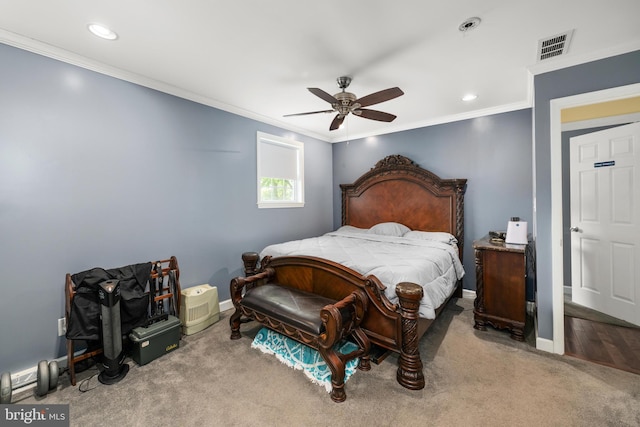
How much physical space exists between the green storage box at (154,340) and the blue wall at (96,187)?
631mm

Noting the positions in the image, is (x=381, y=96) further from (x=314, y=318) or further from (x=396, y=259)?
(x=314, y=318)

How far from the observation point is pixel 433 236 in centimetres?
377

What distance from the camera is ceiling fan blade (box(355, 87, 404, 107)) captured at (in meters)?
2.27

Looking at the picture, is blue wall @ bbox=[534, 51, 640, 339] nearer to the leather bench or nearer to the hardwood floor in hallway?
the hardwood floor in hallway

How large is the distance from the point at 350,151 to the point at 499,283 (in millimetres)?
3362

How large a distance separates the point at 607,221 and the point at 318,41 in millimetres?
3815

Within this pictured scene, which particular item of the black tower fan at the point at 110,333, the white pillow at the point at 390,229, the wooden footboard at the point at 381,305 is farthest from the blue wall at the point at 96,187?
the white pillow at the point at 390,229

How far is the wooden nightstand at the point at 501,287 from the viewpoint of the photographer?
8.66 ft

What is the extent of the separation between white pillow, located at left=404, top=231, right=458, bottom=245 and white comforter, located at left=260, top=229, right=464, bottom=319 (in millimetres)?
143

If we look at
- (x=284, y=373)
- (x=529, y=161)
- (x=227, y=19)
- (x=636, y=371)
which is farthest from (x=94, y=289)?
(x=529, y=161)

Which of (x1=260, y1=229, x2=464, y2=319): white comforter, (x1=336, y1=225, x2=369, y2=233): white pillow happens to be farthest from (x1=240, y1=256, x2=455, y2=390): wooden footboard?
(x1=336, y1=225, x2=369, y2=233): white pillow

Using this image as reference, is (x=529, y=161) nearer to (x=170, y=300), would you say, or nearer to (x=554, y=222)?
(x=554, y=222)

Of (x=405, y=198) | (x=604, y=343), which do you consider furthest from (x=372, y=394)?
(x=405, y=198)

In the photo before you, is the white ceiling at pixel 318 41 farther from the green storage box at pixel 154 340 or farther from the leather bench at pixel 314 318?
the green storage box at pixel 154 340
